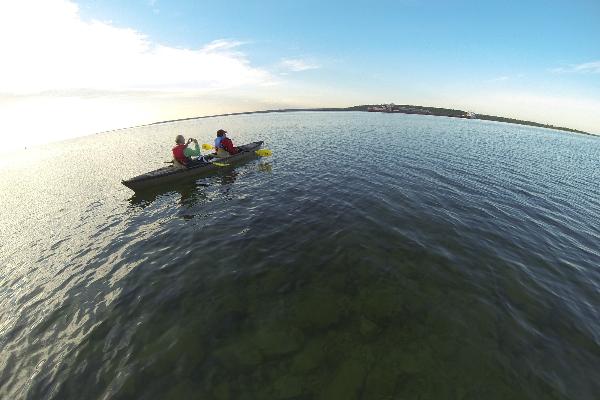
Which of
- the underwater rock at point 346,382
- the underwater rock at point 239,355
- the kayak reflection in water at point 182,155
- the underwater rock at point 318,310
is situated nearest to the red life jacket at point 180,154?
the kayak reflection in water at point 182,155

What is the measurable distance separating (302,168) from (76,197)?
925 inches

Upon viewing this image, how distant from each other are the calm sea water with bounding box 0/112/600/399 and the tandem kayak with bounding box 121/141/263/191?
106 inches

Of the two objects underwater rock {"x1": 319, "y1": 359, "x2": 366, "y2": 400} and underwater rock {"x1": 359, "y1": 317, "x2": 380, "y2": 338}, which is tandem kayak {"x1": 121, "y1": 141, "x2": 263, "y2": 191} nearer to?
underwater rock {"x1": 359, "y1": 317, "x2": 380, "y2": 338}

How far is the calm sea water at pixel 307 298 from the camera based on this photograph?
22.8ft

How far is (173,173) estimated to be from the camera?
24547 millimetres

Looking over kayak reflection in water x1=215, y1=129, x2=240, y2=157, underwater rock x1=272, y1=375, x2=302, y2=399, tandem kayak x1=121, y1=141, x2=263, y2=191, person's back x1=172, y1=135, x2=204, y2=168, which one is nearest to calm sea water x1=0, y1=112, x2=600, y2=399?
underwater rock x1=272, y1=375, x2=302, y2=399

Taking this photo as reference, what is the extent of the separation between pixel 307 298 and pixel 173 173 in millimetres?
20928

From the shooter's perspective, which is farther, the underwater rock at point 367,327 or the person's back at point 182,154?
the person's back at point 182,154

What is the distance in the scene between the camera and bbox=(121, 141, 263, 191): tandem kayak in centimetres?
2267

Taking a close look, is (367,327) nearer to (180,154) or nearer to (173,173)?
(173,173)

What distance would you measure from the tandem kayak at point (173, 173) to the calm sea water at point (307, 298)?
106 inches

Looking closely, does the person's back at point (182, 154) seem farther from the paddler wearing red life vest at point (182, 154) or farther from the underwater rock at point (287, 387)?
the underwater rock at point (287, 387)

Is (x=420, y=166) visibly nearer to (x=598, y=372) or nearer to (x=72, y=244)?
(x=598, y=372)

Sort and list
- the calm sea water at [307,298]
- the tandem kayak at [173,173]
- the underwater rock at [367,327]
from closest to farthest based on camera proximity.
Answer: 1. the calm sea water at [307,298]
2. the underwater rock at [367,327]
3. the tandem kayak at [173,173]
